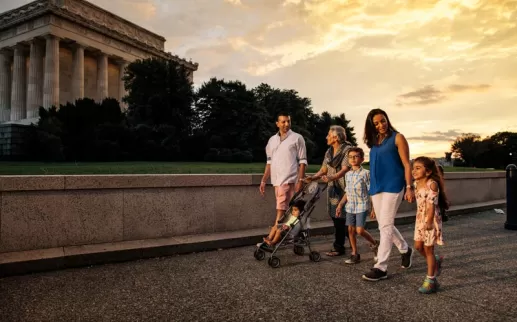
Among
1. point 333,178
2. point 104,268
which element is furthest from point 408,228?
point 104,268

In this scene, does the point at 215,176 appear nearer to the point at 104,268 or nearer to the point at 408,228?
the point at 104,268

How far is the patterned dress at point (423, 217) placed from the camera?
4883 mm

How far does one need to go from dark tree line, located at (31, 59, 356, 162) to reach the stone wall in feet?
75.1

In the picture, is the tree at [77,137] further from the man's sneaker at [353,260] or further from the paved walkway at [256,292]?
the man's sneaker at [353,260]

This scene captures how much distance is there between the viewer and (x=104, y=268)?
20.3 feet

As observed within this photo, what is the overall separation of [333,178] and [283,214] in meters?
1.03

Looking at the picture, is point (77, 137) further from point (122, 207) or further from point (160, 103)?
point (122, 207)

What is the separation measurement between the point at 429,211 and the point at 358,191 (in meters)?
1.30

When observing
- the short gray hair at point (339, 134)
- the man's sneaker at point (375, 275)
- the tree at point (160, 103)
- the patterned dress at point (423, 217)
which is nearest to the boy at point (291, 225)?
the short gray hair at point (339, 134)

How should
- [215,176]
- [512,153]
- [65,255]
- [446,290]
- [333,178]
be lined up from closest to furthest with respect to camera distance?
[446,290] < [65,255] < [333,178] < [215,176] < [512,153]

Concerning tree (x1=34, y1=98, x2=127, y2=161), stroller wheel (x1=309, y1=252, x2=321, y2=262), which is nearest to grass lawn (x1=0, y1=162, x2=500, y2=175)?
stroller wheel (x1=309, y1=252, x2=321, y2=262)

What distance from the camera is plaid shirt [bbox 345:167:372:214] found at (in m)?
6.01

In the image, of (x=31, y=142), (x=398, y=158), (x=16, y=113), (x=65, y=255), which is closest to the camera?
(x=398, y=158)

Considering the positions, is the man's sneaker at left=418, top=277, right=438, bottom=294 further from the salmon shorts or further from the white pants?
the salmon shorts
